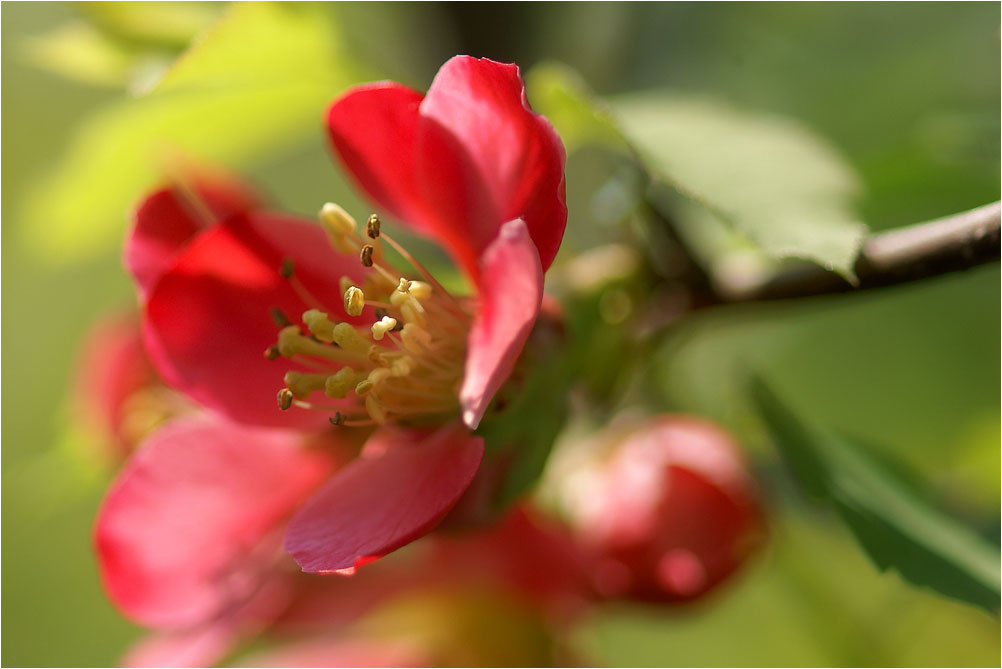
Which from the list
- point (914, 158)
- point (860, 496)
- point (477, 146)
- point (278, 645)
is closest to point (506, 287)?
point (477, 146)

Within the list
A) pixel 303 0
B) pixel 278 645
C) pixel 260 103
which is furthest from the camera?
pixel 278 645

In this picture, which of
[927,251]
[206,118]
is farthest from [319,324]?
[206,118]

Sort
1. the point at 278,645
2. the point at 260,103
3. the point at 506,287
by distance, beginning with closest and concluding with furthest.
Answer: the point at 506,287, the point at 260,103, the point at 278,645

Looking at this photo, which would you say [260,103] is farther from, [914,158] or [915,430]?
[915,430]

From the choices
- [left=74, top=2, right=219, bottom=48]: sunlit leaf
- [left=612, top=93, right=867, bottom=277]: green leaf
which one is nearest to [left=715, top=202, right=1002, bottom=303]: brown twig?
[left=612, top=93, right=867, bottom=277]: green leaf

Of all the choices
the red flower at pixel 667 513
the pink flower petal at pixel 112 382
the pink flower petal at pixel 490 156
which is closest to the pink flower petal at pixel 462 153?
the pink flower petal at pixel 490 156

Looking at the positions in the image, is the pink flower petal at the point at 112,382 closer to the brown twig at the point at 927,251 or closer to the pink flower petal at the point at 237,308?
the pink flower petal at the point at 237,308
